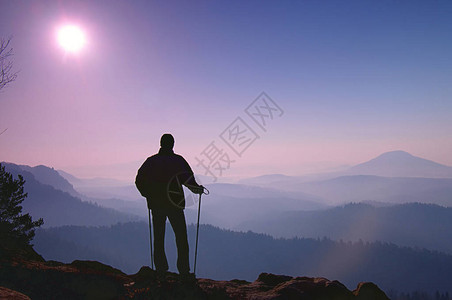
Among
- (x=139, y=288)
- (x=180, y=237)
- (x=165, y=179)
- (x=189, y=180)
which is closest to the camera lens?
(x=139, y=288)

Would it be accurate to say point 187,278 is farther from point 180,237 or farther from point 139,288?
point 139,288

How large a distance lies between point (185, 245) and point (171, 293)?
1.75m

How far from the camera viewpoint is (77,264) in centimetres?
1159

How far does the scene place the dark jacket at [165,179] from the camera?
866 cm

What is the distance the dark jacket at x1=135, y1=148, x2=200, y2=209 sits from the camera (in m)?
8.66

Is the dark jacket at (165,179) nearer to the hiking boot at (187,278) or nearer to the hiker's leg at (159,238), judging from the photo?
the hiker's leg at (159,238)

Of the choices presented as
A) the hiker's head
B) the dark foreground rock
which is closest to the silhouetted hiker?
the hiker's head

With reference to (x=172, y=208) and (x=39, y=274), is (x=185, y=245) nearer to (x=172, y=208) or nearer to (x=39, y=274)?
(x=172, y=208)

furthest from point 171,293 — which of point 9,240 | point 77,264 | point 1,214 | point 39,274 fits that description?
point 1,214

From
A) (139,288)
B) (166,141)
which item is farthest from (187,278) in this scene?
(166,141)

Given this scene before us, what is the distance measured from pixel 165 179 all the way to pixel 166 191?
367mm

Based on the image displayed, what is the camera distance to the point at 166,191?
8.68 m

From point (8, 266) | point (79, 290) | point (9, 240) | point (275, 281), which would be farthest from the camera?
point (9, 240)

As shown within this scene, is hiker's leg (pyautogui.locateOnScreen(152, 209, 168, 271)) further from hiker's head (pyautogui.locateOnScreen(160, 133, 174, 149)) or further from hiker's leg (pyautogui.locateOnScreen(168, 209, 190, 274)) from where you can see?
hiker's head (pyautogui.locateOnScreen(160, 133, 174, 149))
